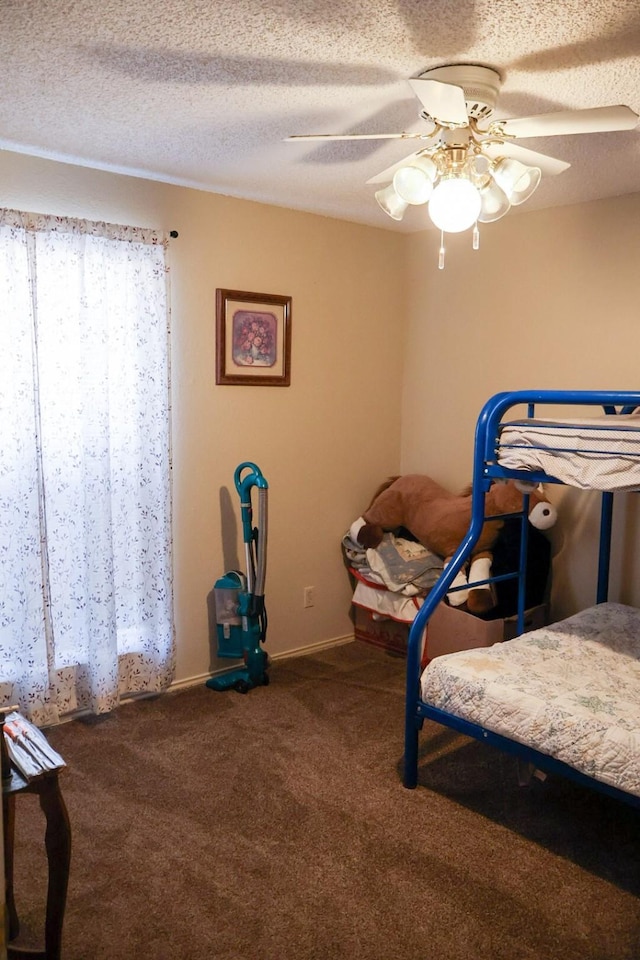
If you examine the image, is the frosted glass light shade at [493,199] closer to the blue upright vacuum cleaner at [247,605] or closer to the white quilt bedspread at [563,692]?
the white quilt bedspread at [563,692]

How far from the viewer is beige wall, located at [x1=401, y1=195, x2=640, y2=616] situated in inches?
134

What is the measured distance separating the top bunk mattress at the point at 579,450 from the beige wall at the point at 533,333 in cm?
103

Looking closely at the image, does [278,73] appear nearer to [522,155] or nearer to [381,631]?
[522,155]

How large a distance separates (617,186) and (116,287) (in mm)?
2183

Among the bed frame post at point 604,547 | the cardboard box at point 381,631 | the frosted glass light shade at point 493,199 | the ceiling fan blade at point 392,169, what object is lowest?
the cardboard box at point 381,631

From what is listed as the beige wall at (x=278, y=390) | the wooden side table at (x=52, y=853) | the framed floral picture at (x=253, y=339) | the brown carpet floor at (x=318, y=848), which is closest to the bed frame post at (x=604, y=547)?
the brown carpet floor at (x=318, y=848)

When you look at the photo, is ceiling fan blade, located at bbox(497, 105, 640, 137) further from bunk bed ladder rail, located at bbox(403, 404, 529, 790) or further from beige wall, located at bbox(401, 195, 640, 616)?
beige wall, located at bbox(401, 195, 640, 616)

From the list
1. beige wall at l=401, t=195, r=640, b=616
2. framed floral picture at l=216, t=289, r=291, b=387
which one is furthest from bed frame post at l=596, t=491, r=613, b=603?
framed floral picture at l=216, t=289, r=291, b=387

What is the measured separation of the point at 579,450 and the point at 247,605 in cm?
174

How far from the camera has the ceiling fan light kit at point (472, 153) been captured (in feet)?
6.31

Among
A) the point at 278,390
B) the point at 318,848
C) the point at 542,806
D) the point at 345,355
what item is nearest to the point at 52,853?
the point at 318,848

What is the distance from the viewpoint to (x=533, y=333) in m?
3.74

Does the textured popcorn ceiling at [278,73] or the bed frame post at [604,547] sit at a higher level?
the textured popcorn ceiling at [278,73]

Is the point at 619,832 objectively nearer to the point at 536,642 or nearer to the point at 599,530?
the point at 536,642
